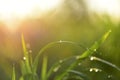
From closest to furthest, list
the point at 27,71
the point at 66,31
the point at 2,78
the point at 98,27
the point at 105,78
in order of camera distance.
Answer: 1. the point at 27,71
2. the point at 105,78
3. the point at 2,78
4. the point at 98,27
5. the point at 66,31

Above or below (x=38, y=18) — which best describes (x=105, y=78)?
below

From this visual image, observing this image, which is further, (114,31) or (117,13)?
(117,13)

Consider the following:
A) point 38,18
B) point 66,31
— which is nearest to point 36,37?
point 66,31

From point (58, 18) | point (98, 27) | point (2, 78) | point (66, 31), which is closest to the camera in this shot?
point (2, 78)

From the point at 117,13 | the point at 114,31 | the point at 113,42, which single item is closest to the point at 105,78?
the point at 113,42

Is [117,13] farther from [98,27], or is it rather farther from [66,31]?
[66,31]

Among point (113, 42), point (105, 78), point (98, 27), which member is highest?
point (98, 27)
